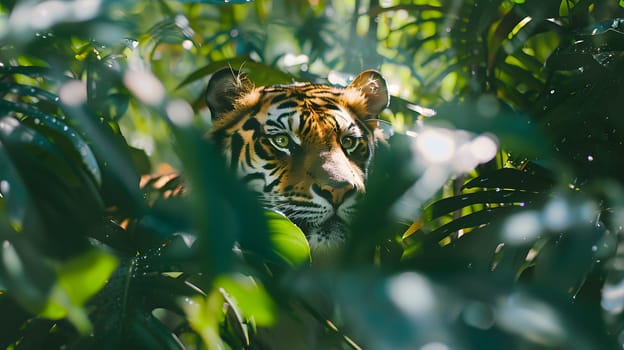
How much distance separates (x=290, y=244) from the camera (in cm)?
80

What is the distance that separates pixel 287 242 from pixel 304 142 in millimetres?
497

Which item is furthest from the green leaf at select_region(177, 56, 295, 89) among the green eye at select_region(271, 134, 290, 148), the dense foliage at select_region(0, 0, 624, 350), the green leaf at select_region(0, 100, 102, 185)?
the green leaf at select_region(0, 100, 102, 185)

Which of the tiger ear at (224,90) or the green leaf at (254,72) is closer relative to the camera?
the tiger ear at (224,90)

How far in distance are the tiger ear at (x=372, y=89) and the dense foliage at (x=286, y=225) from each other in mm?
64

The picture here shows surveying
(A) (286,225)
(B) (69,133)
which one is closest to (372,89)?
(A) (286,225)

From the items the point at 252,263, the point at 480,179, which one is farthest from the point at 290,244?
the point at 480,179

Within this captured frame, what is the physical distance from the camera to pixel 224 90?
1.31 metres

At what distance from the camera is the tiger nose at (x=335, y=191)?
44.6 inches

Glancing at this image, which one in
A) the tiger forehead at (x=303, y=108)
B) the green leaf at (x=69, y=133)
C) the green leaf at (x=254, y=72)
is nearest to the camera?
the green leaf at (x=69, y=133)

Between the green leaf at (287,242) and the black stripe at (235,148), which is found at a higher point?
the green leaf at (287,242)

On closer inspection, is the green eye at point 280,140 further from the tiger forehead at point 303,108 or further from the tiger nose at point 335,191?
the tiger nose at point 335,191

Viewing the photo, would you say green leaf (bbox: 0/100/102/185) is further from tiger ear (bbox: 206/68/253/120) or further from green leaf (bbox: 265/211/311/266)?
tiger ear (bbox: 206/68/253/120)

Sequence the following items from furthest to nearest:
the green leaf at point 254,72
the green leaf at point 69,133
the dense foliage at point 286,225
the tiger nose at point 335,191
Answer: the green leaf at point 254,72 → the tiger nose at point 335,191 → the green leaf at point 69,133 → the dense foliage at point 286,225

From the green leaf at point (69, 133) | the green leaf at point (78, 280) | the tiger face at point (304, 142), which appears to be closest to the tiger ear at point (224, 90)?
the tiger face at point (304, 142)
